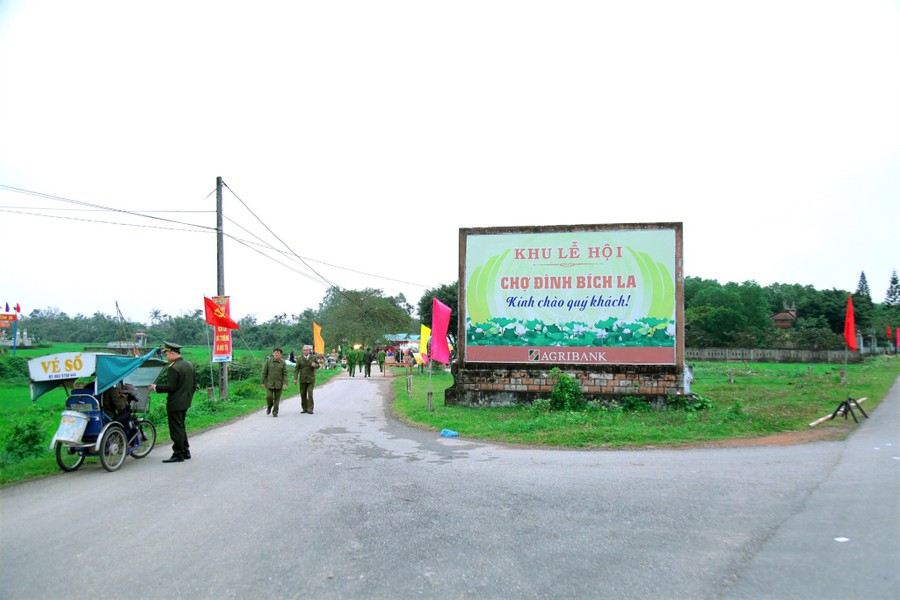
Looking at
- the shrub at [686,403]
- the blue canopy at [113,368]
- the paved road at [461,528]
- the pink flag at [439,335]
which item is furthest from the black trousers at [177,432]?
the shrub at [686,403]

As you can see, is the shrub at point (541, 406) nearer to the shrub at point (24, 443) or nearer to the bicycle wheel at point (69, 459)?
the bicycle wheel at point (69, 459)

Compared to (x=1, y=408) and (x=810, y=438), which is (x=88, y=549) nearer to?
(x=810, y=438)

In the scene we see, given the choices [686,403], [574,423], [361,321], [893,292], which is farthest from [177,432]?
[893,292]

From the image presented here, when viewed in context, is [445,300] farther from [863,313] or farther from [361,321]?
[863,313]

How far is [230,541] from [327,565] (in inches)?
45.3

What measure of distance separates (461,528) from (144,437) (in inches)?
261

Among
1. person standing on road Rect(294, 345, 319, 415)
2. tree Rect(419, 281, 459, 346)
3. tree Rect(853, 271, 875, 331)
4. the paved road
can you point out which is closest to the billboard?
person standing on road Rect(294, 345, 319, 415)

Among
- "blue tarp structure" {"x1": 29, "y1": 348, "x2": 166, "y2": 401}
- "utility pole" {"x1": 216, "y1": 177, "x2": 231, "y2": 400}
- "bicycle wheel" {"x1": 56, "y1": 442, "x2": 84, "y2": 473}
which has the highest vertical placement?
"utility pole" {"x1": 216, "y1": 177, "x2": 231, "y2": 400}

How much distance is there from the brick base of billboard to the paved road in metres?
7.06

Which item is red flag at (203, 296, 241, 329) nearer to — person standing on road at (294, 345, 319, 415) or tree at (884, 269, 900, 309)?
person standing on road at (294, 345, 319, 415)

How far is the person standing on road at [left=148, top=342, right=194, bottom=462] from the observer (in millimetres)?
9586

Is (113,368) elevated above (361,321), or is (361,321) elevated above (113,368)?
(361,321)

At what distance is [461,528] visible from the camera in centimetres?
572

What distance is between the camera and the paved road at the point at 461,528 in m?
4.41
